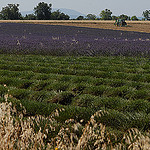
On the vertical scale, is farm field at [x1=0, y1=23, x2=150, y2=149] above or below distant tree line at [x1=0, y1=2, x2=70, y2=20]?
below

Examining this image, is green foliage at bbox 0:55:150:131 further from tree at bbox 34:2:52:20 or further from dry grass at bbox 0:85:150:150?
tree at bbox 34:2:52:20

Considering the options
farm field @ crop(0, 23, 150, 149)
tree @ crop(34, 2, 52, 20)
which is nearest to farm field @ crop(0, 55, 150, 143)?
farm field @ crop(0, 23, 150, 149)

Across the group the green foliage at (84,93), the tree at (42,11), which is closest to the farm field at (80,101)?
the green foliage at (84,93)

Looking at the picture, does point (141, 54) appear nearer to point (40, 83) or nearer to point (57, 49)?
point (57, 49)

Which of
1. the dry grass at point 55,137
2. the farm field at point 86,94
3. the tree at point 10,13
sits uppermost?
the tree at point 10,13

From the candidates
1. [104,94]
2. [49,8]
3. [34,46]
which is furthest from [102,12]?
[104,94]

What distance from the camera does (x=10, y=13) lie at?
71625mm

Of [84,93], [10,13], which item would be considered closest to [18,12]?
[10,13]

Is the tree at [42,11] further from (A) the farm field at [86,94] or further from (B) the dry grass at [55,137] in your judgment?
(B) the dry grass at [55,137]

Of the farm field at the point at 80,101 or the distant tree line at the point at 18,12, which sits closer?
the farm field at the point at 80,101

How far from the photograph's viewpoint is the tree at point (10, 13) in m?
71.6

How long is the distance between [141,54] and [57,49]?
194 inches

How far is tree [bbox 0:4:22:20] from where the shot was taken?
71.6m

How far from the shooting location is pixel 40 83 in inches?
274
